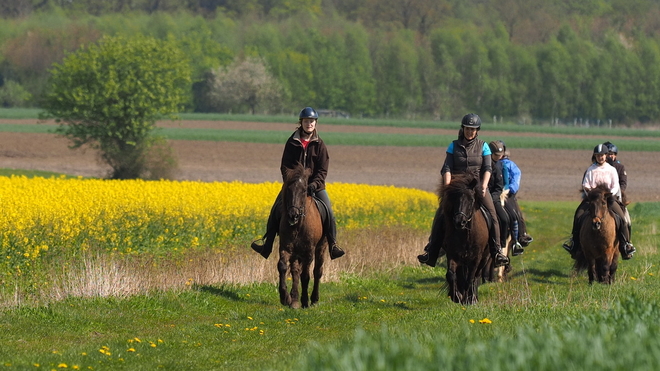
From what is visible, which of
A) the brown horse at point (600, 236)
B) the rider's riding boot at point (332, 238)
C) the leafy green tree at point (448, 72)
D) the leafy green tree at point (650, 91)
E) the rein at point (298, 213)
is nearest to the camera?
the rein at point (298, 213)

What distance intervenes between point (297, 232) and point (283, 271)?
1.91ft

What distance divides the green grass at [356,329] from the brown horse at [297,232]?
39 centimetres

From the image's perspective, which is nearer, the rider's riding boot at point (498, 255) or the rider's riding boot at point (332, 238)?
the rider's riding boot at point (498, 255)

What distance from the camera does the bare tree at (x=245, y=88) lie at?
389 ft

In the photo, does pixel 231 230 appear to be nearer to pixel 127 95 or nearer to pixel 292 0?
pixel 127 95

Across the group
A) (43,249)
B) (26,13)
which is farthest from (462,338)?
(26,13)

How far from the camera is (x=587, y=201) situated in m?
17.7

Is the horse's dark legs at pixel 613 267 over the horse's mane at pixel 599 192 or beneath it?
beneath

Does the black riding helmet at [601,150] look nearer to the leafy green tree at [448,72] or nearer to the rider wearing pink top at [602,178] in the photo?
the rider wearing pink top at [602,178]

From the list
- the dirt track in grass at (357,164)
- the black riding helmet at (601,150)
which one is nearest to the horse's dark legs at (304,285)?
the black riding helmet at (601,150)

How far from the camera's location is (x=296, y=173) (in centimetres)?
1412

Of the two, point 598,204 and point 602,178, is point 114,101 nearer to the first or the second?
point 602,178

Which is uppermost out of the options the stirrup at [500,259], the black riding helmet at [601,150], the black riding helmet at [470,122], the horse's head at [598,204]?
the black riding helmet at [470,122]

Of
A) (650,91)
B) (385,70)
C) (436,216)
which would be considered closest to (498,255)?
(436,216)
